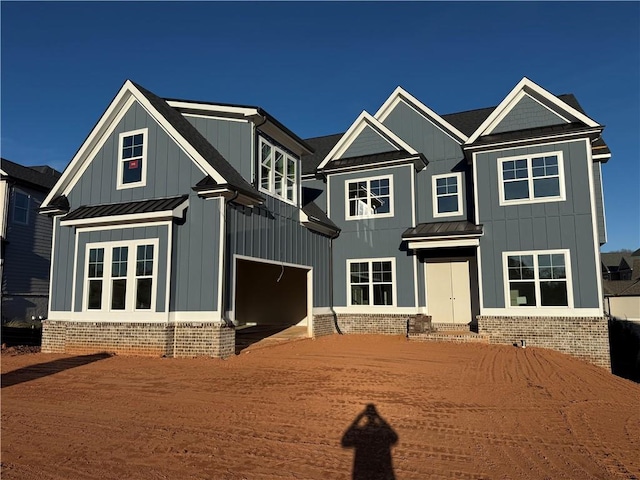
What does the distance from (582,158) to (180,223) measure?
12005 millimetres

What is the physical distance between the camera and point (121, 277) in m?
12.1

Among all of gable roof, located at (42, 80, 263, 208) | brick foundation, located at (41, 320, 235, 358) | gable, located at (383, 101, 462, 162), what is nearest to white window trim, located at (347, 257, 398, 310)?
gable, located at (383, 101, 462, 162)

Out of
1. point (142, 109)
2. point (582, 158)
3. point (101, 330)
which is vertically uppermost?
point (142, 109)

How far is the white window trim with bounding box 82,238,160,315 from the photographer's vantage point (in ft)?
38.1

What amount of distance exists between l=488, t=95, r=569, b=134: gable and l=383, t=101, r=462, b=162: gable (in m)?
2.25

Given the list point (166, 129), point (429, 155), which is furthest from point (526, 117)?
point (166, 129)

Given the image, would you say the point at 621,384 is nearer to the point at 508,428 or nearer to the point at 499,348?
the point at 499,348

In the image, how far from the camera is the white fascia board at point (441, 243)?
15008mm

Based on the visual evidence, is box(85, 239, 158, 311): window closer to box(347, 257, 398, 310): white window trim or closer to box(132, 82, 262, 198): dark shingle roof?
box(132, 82, 262, 198): dark shingle roof

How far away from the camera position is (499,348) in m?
13.5

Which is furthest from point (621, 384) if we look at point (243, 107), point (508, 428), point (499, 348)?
point (243, 107)

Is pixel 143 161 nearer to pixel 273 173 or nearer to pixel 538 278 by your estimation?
pixel 273 173

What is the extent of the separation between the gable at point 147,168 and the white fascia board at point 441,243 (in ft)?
25.6

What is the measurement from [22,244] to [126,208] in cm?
1382
